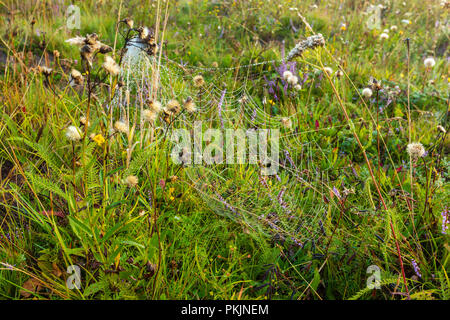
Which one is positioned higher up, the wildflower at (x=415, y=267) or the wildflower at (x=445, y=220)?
the wildflower at (x=445, y=220)

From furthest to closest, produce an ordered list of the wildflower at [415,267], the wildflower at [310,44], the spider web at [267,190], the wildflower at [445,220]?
the spider web at [267,190] → the wildflower at [445,220] → the wildflower at [415,267] → the wildflower at [310,44]

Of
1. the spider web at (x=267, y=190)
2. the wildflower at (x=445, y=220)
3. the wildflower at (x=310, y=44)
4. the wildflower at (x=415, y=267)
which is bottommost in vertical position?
the wildflower at (x=415, y=267)

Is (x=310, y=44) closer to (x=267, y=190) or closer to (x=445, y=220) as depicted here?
(x=267, y=190)

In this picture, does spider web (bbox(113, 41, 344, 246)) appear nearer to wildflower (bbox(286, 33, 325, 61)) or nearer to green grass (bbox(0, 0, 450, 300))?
green grass (bbox(0, 0, 450, 300))

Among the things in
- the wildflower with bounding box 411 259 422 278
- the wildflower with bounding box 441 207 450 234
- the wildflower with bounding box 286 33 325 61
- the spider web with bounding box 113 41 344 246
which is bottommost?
the wildflower with bounding box 411 259 422 278

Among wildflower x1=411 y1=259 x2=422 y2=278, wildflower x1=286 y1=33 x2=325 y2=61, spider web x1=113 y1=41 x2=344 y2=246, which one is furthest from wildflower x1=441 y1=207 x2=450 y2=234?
wildflower x1=286 y1=33 x2=325 y2=61

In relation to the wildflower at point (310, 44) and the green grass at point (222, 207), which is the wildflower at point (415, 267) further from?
the wildflower at point (310, 44)

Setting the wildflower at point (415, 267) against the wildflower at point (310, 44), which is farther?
the wildflower at point (415, 267)

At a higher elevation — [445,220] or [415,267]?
[445,220]

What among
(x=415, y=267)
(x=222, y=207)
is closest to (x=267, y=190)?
(x=222, y=207)

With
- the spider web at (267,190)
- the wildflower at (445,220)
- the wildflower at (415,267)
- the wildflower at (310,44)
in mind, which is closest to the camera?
the wildflower at (310,44)

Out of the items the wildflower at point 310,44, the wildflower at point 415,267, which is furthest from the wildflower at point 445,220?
the wildflower at point 310,44
